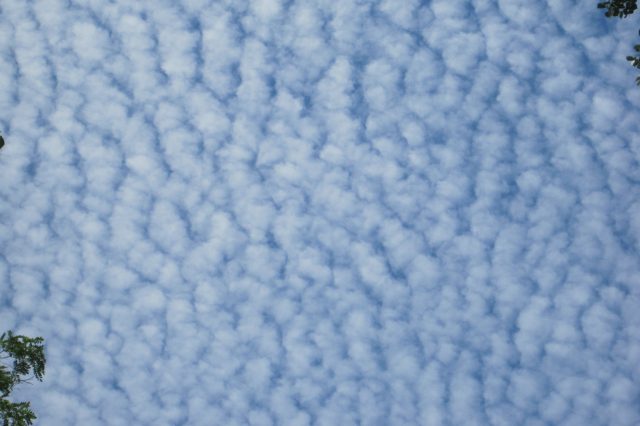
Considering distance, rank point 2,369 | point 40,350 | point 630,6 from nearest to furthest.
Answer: point 630,6
point 2,369
point 40,350

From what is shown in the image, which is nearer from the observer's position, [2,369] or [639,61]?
[639,61]

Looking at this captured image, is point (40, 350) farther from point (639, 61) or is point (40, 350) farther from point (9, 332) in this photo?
point (639, 61)

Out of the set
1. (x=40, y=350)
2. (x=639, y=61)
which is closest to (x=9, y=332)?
(x=40, y=350)

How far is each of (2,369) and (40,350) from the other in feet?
3.29

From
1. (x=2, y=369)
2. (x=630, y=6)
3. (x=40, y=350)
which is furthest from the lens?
(x=40, y=350)

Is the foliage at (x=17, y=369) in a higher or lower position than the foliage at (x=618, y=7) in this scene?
lower

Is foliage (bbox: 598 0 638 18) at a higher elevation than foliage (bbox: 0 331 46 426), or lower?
higher

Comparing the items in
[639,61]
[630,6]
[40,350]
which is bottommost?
[40,350]

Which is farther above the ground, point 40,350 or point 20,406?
point 40,350

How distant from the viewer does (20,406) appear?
13.1 meters

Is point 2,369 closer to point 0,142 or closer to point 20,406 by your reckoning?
point 20,406

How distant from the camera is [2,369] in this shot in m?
12.6

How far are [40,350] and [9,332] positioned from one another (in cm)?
79

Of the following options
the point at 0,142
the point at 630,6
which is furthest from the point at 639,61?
the point at 0,142
